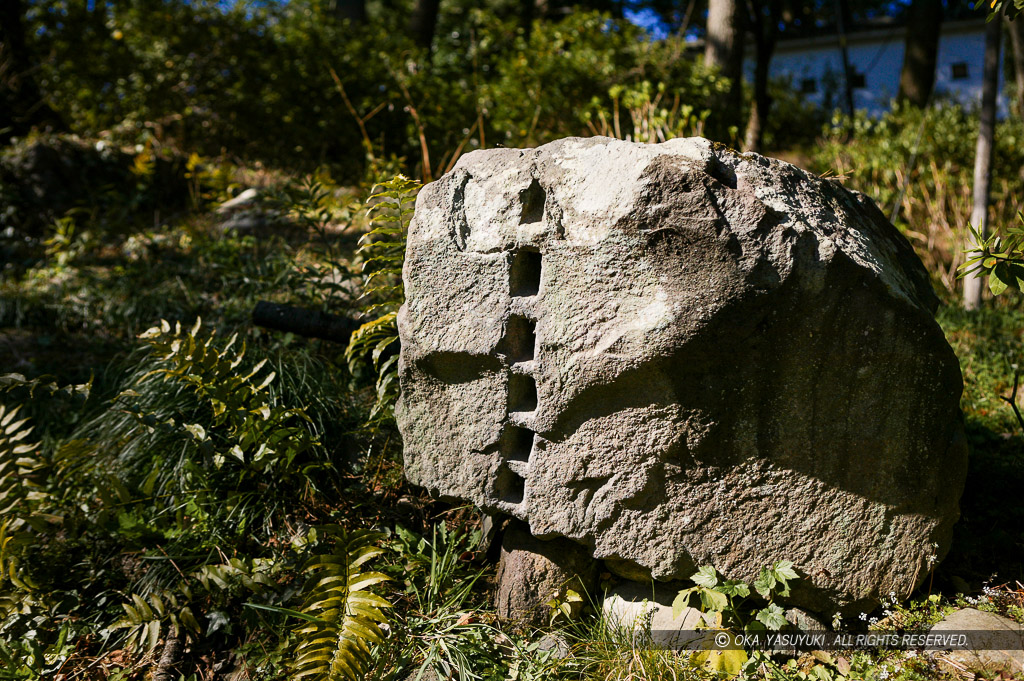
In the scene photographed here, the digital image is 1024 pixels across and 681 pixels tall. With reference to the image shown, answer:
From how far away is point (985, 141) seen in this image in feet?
18.0

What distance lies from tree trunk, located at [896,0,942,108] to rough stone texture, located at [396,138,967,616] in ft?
31.5

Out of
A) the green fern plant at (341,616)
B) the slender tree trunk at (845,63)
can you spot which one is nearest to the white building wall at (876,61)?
the slender tree trunk at (845,63)

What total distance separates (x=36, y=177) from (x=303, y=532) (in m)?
5.43

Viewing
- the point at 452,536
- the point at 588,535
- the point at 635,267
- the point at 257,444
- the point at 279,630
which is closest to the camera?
the point at 635,267

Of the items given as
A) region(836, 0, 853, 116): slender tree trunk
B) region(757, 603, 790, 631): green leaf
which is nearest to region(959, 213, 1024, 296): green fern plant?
region(757, 603, 790, 631): green leaf

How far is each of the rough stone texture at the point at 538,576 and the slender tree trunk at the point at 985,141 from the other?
13.5 ft

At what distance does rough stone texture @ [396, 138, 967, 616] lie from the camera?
232cm

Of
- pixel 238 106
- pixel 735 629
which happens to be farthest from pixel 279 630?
pixel 238 106

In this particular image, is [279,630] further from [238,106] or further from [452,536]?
[238,106]

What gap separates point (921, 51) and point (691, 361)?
1078cm

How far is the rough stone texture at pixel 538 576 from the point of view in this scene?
2887mm

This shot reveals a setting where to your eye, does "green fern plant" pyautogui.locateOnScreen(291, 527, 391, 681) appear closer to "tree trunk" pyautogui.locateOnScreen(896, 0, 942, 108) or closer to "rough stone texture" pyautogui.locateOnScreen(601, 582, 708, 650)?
"rough stone texture" pyautogui.locateOnScreen(601, 582, 708, 650)

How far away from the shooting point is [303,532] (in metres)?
3.40

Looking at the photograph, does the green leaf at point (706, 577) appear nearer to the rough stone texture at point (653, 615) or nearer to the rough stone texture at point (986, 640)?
the rough stone texture at point (653, 615)
